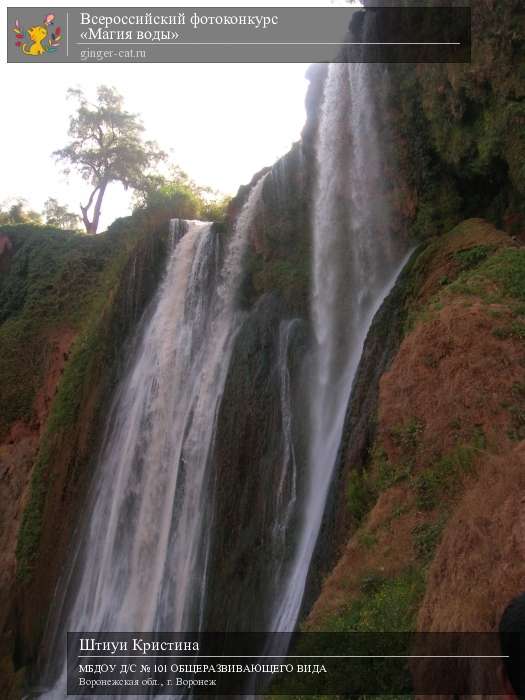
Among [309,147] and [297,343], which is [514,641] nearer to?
[297,343]

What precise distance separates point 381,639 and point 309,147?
13579 millimetres

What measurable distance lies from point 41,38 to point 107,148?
19.5 metres

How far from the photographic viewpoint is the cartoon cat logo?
11000 millimetres

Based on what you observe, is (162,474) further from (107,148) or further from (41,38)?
(107,148)

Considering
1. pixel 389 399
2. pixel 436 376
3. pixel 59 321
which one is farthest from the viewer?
pixel 59 321

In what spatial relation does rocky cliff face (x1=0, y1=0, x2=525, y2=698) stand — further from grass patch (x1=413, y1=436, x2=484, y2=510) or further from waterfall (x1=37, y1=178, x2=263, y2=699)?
waterfall (x1=37, y1=178, x2=263, y2=699)

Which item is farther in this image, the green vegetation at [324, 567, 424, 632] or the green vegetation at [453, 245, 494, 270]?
the green vegetation at [453, 245, 494, 270]

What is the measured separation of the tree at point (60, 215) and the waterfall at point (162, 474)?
61.5ft

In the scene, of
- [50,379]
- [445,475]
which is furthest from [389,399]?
[50,379]

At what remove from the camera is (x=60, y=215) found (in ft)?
107

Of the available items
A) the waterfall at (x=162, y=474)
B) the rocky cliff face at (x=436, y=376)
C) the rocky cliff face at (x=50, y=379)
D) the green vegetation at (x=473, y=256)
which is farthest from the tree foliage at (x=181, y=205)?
the green vegetation at (x=473, y=256)

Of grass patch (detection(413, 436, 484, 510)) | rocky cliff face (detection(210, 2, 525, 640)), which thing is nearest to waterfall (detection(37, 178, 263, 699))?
rocky cliff face (detection(210, 2, 525, 640))

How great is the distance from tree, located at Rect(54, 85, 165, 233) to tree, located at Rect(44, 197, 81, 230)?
8.83ft

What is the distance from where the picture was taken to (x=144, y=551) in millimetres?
11156
